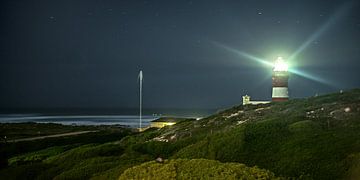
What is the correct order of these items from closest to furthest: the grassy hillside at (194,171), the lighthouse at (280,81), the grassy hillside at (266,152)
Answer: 1. the grassy hillside at (194,171)
2. the grassy hillside at (266,152)
3. the lighthouse at (280,81)

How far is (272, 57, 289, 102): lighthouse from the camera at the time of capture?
3575 cm

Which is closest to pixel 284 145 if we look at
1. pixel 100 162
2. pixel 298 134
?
pixel 298 134

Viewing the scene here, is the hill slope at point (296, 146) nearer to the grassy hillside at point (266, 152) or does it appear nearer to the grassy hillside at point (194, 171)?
the grassy hillside at point (266, 152)

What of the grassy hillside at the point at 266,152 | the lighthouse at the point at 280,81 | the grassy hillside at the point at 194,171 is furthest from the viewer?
the lighthouse at the point at 280,81

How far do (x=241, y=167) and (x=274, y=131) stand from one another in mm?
4593

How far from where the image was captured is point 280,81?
1430 inches

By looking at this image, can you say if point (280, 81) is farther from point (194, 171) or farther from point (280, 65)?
point (194, 171)

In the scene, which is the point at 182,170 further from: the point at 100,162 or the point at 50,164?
the point at 50,164

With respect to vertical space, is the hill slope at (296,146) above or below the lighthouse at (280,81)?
below

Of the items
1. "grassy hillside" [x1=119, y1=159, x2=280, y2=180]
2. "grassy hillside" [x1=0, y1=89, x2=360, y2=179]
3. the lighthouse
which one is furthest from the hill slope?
the lighthouse

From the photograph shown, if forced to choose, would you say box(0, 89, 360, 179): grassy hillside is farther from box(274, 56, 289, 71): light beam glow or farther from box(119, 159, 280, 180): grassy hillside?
box(274, 56, 289, 71): light beam glow

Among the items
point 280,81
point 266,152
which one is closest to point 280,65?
point 280,81

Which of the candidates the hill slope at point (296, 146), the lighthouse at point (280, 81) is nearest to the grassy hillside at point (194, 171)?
the hill slope at point (296, 146)

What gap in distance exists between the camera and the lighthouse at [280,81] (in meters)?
35.8
